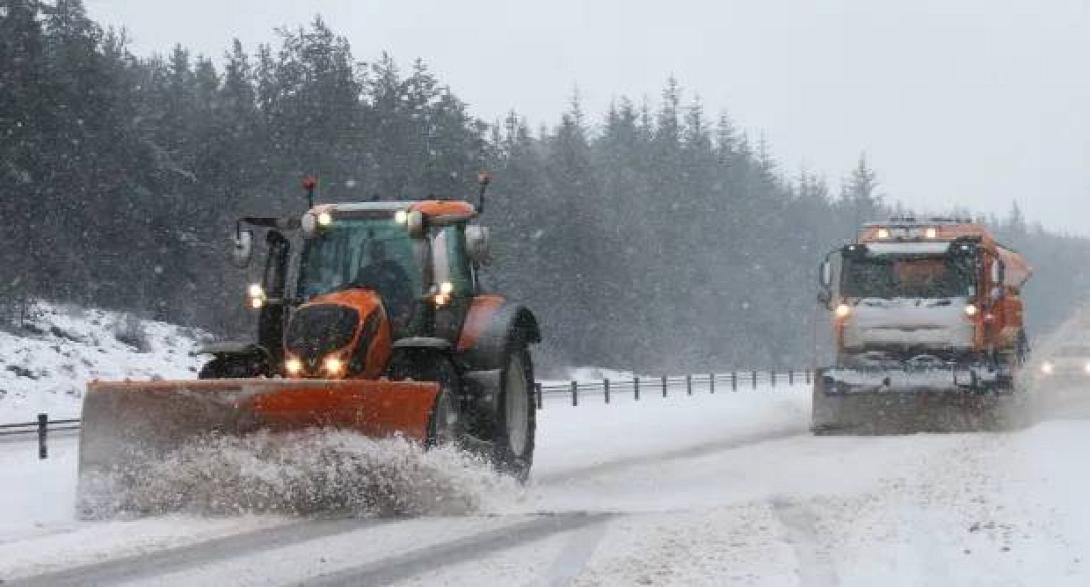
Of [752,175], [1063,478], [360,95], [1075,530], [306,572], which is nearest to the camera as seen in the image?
[306,572]

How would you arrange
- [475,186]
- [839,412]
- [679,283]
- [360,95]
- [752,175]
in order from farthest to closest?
[752,175] < [679,283] < [360,95] < [475,186] < [839,412]

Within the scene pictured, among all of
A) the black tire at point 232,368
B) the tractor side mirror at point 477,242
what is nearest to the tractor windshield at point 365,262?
the tractor side mirror at point 477,242

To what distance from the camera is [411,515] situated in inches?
408

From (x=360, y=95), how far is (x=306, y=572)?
5952 cm

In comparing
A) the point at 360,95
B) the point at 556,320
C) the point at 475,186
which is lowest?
the point at 556,320

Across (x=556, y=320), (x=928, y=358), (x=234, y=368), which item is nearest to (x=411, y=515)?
(x=234, y=368)

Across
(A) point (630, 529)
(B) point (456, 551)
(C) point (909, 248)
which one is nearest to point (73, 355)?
(C) point (909, 248)

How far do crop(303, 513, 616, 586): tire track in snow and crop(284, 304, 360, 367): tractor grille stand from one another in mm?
2204

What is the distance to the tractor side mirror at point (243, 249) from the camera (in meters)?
11.7

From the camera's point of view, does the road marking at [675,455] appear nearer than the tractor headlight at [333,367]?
→ No

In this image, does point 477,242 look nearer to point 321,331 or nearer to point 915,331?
point 321,331

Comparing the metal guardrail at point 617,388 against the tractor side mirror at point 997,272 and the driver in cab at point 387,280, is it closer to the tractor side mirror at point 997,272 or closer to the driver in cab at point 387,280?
the tractor side mirror at point 997,272

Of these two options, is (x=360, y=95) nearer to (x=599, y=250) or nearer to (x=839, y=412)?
(x=599, y=250)

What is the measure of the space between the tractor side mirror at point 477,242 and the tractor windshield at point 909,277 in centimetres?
1018
